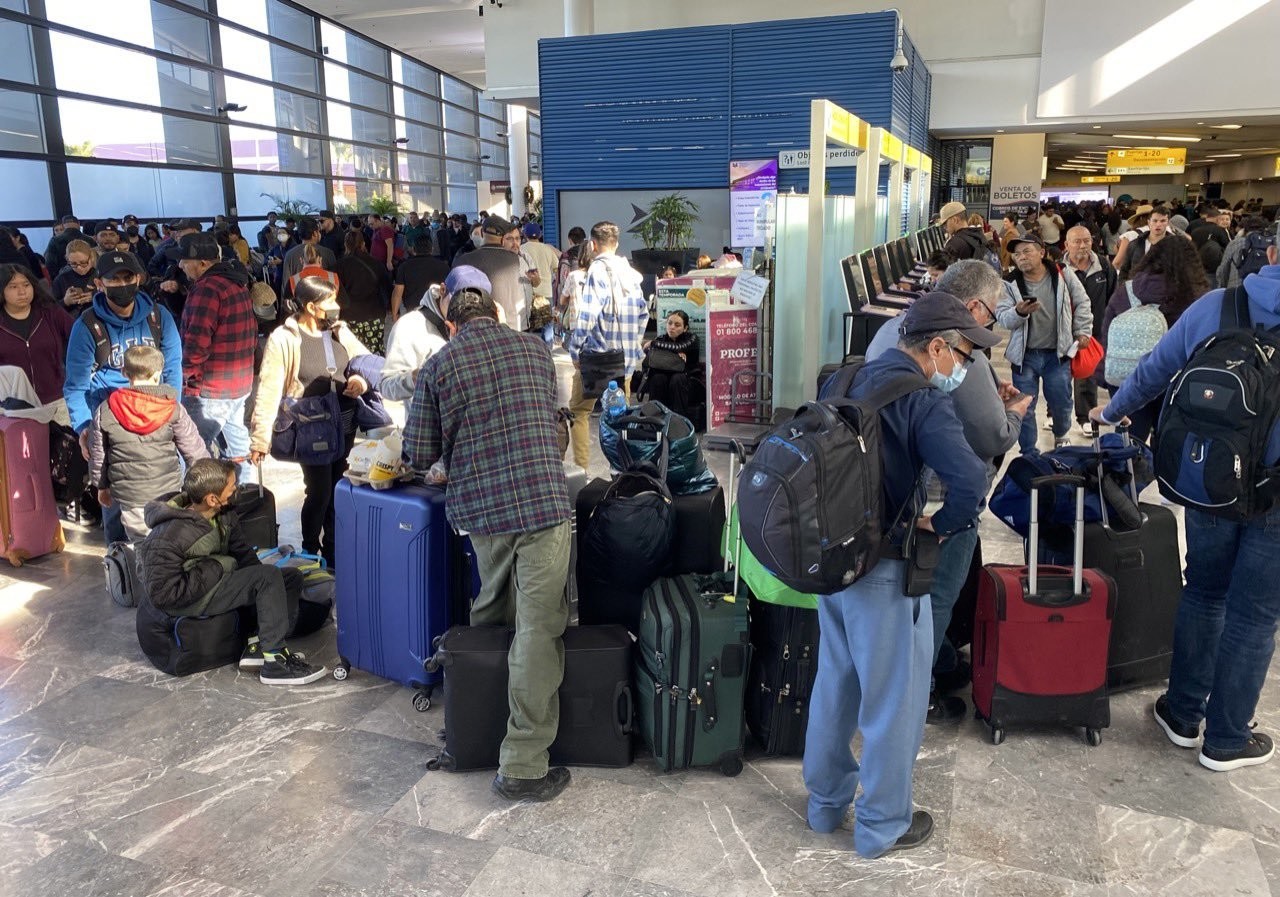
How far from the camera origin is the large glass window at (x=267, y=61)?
1630cm

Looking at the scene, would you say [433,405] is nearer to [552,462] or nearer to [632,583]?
[552,462]

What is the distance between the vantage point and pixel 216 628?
3482 millimetres

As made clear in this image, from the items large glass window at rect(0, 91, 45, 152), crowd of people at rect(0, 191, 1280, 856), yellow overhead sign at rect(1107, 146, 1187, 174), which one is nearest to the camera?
crowd of people at rect(0, 191, 1280, 856)

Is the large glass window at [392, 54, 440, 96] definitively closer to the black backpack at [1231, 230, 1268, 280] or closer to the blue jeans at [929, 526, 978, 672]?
the black backpack at [1231, 230, 1268, 280]

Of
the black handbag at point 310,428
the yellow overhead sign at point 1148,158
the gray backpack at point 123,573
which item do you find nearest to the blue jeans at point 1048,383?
the black handbag at point 310,428

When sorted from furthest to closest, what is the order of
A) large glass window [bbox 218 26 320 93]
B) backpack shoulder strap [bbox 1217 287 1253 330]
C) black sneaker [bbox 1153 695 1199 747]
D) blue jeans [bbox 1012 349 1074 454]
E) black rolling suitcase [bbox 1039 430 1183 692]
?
large glass window [bbox 218 26 320 93], blue jeans [bbox 1012 349 1074 454], black rolling suitcase [bbox 1039 430 1183 692], black sneaker [bbox 1153 695 1199 747], backpack shoulder strap [bbox 1217 287 1253 330]

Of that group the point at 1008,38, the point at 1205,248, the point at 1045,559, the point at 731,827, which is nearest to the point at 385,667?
the point at 731,827

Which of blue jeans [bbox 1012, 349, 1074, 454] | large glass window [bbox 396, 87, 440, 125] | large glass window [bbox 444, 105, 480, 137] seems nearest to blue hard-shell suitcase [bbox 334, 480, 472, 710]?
blue jeans [bbox 1012, 349, 1074, 454]

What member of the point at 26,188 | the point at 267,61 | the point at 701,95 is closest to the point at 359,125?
the point at 267,61

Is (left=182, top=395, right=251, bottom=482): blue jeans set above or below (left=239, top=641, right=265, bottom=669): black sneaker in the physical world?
above

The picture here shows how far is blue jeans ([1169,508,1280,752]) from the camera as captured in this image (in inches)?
105

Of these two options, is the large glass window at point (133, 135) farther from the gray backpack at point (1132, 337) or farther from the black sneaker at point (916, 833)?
the black sneaker at point (916, 833)

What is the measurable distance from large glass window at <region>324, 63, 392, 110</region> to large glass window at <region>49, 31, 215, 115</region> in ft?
15.1

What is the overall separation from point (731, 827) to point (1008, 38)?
1532 centimetres
